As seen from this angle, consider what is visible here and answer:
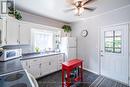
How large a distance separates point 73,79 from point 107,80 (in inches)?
55.6

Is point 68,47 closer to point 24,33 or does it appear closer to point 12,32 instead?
point 24,33

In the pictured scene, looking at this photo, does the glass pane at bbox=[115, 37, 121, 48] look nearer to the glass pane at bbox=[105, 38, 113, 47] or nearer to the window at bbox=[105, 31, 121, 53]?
the window at bbox=[105, 31, 121, 53]

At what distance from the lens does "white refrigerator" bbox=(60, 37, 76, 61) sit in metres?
4.32

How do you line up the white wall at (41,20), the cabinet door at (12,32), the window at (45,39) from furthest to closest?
the window at (45,39) → the white wall at (41,20) → the cabinet door at (12,32)

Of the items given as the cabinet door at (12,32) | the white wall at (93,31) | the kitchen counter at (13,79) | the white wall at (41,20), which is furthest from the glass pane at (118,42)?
the cabinet door at (12,32)

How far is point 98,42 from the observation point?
3781 millimetres

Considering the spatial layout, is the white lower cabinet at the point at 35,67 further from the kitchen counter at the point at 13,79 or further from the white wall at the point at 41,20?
the white wall at the point at 41,20

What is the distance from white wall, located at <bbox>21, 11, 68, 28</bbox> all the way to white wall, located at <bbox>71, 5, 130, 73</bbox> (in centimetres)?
101

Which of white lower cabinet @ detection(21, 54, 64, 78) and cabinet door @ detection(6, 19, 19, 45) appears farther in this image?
white lower cabinet @ detection(21, 54, 64, 78)

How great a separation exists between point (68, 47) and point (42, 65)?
1.60 m

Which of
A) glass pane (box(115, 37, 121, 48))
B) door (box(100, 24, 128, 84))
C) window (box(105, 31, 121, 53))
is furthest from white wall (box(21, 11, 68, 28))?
glass pane (box(115, 37, 121, 48))

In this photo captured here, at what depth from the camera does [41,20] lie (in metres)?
3.99

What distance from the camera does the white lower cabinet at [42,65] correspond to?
9.49 feet

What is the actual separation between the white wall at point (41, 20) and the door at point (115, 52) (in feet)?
7.74
